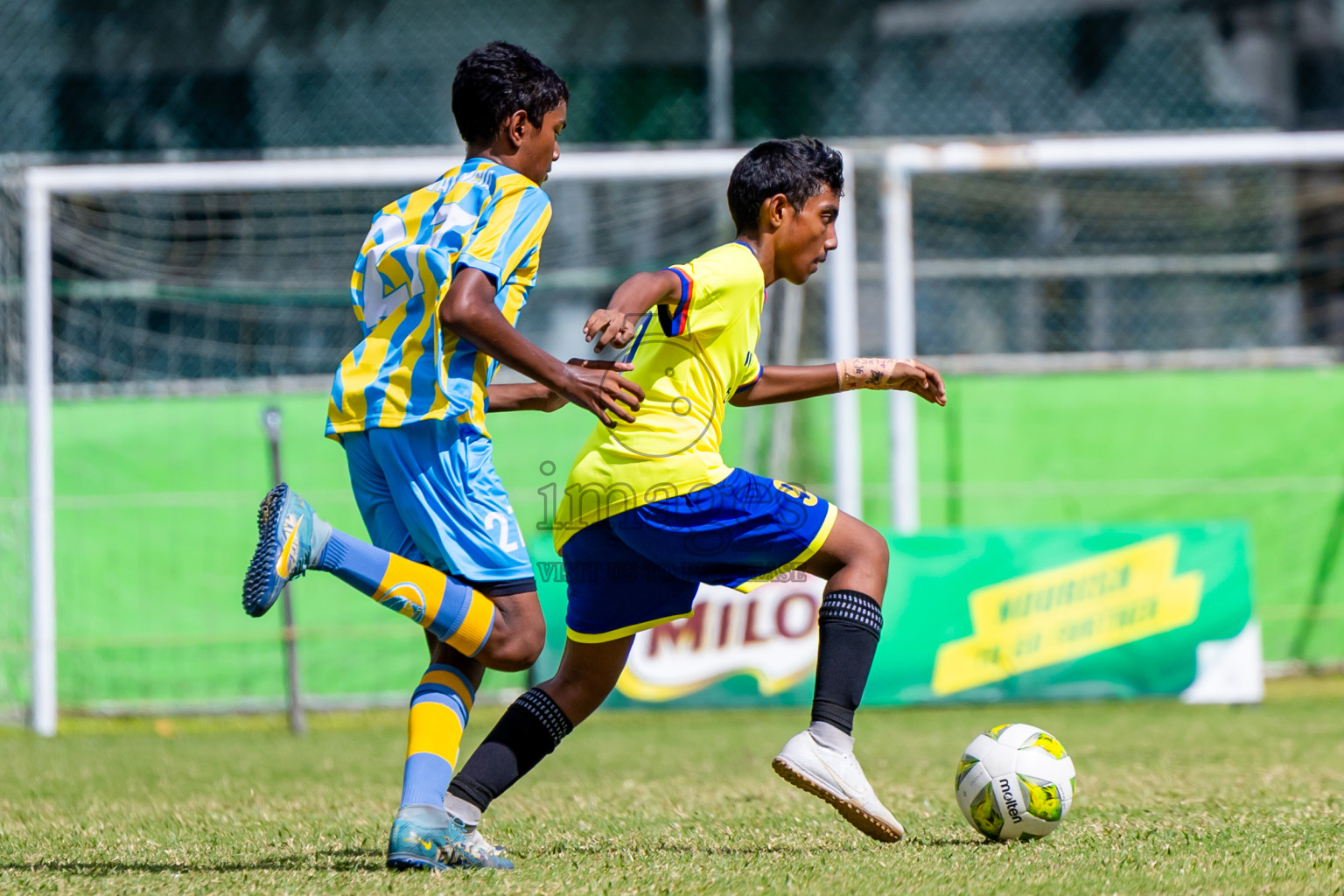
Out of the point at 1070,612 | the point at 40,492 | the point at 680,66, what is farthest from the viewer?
the point at 680,66

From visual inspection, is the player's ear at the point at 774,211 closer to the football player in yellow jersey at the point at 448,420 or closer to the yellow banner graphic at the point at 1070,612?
the football player in yellow jersey at the point at 448,420

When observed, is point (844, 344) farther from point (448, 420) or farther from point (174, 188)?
point (448, 420)

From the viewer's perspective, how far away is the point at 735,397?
380 cm

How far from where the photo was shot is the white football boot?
316 cm

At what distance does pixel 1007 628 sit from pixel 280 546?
5.66 metres

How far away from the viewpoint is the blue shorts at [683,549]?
333 centimetres

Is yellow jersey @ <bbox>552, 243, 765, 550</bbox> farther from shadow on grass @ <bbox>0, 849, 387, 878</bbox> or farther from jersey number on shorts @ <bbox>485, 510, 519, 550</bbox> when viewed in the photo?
shadow on grass @ <bbox>0, 849, 387, 878</bbox>

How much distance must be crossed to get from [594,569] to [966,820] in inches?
48.1

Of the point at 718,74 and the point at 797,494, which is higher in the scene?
the point at 718,74

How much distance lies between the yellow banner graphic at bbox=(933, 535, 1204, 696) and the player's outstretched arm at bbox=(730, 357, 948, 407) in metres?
4.48

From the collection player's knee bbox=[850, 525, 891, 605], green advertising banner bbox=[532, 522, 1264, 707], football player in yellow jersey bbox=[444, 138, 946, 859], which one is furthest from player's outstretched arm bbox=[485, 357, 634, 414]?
green advertising banner bbox=[532, 522, 1264, 707]

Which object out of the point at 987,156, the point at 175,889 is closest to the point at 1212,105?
the point at 987,156

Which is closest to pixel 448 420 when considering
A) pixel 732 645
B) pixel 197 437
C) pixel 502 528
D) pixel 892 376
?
pixel 502 528

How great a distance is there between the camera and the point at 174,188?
8820 millimetres
